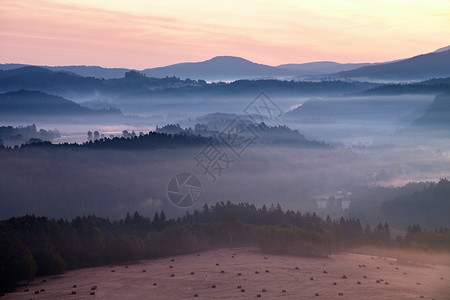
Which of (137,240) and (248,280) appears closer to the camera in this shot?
(248,280)

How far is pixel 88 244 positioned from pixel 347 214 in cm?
9668

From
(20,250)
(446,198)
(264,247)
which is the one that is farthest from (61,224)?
(446,198)

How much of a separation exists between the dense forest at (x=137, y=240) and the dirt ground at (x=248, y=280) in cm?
254

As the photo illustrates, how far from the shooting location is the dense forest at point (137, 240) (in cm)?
6731

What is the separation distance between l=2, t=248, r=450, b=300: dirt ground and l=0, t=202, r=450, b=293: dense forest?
254 centimetres

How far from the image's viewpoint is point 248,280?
63.9 meters

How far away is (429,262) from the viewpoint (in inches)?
3386

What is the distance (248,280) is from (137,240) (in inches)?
895

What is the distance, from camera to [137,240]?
81.9 meters

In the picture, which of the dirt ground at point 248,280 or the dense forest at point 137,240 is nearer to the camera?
the dirt ground at point 248,280

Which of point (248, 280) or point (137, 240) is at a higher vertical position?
point (137, 240)

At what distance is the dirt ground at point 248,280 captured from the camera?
58.6 meters

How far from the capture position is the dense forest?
67.3 metres

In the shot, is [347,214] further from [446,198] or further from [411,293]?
[411,293]
